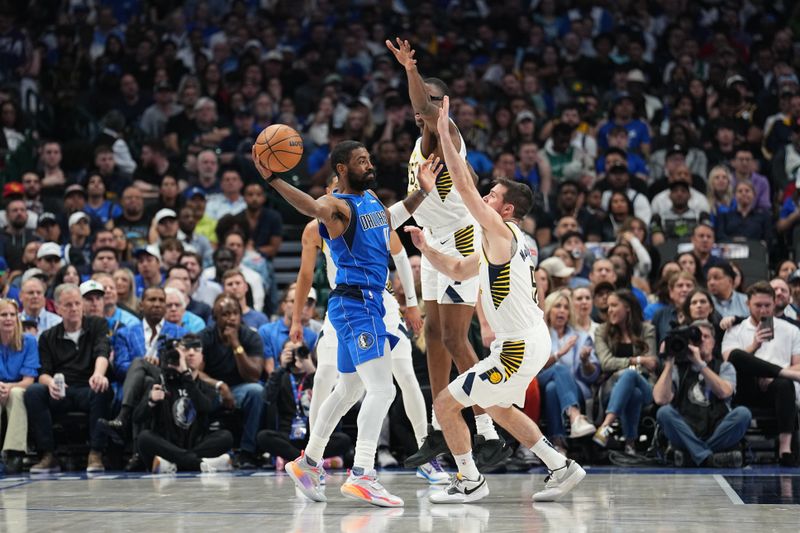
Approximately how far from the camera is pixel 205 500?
849 cm

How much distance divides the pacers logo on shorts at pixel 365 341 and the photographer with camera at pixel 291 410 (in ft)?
10.3

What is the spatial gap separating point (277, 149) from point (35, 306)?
18.4 ft

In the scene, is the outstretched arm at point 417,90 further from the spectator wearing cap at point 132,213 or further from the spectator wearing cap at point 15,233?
the spectator wearing cap at point 15,233

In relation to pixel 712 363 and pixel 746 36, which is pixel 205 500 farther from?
pixel 746 36

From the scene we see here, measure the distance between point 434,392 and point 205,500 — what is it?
2.00 metres

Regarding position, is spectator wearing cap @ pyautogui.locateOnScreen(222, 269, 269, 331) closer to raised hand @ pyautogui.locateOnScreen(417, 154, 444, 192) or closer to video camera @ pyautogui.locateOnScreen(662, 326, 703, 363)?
video camera @ pyautogui.locateOnScreen(662, 326, 703, 363)

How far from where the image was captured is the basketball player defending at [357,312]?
796 centimetres

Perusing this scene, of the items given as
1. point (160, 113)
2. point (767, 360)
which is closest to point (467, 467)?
point (767, 360)

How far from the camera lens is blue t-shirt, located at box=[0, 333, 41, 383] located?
11898mm

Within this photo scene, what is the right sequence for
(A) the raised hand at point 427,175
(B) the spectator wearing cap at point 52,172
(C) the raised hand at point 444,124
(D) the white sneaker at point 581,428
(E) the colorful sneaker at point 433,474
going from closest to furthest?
1. (C) the raised hand at point 444,124
2. (A) the raised hand at point 427,175
3. (E) the colorful sneaker at point 433,474
4. (D) the white sneaker at point 581,428
5. (B) the spectator wearing cap at point 52,172

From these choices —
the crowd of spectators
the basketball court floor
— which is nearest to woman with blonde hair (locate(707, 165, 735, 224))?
the crowd of spectators

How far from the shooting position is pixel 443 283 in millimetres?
9125

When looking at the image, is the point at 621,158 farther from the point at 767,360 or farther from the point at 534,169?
the point at 767,360

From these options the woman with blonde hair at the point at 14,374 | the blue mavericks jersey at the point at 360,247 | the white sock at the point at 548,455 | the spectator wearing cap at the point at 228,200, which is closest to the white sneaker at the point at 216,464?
the woman with blonde hair at the point at 14,374
